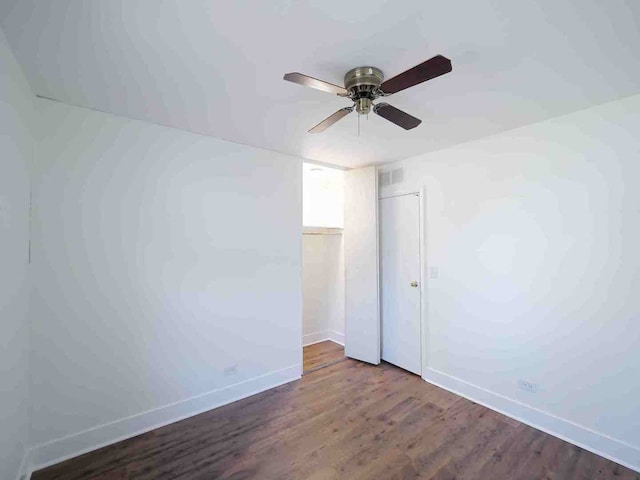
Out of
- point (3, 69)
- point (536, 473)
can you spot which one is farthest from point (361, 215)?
point (3, 69)

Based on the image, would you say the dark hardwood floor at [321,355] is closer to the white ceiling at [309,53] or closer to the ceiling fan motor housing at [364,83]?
the white ceiling at [309,53]

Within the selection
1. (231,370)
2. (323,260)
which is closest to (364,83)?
(231,370)

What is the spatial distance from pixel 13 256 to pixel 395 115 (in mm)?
2350

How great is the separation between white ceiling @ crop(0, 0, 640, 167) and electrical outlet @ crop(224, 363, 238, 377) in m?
2.23

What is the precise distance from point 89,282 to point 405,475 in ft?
8.44

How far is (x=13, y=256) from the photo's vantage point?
163 cm

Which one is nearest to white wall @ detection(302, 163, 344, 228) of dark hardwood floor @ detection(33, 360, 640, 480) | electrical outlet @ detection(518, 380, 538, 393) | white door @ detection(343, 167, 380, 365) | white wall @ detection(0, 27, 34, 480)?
white door @ detection(343, 167, 380, 365)

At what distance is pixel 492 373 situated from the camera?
2.66 m

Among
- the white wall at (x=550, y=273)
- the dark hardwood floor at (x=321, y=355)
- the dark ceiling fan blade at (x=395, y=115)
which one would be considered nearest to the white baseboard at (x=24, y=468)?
the dark hardwood floor at (x=321, y=355)

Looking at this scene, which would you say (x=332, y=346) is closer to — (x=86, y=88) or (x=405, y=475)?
(x=405, y=475)

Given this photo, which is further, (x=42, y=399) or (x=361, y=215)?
(x=361, y=215)

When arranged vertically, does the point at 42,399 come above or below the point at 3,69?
below

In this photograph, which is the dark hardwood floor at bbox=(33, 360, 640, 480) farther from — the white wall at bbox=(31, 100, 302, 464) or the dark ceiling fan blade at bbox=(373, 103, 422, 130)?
the dark ceiling fan blade at bbox=(373, 103, 422, 130)

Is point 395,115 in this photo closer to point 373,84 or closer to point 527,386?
point 373,84
